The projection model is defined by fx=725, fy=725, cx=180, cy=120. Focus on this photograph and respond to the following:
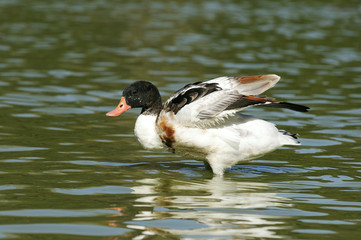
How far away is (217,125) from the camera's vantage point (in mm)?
8719

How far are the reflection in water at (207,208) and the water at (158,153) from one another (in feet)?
0.06

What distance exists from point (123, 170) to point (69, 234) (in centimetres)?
287

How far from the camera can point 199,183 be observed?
8562 mm

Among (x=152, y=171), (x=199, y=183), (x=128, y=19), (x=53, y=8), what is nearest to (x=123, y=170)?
(x=152, y=171)

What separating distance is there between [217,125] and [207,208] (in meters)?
1.74

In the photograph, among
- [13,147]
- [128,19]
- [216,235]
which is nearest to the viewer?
[216,235]

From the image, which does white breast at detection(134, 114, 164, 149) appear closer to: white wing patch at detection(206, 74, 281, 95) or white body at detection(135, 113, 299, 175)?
white body at detection(135, 113, 299, 175)

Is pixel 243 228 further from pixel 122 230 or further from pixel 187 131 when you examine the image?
pixel 187 131

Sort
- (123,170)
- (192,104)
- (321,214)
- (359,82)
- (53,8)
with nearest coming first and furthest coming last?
(321,214) → (192,104) → (123,170) → (359,82) → (53,8)

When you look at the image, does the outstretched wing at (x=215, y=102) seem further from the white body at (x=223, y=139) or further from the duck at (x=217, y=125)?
the white body at (x=223, y=139)

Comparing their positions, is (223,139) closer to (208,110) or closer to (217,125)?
(217,125)

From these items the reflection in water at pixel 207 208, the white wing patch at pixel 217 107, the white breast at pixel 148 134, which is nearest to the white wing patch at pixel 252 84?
the white wing patch at pixel 217 107

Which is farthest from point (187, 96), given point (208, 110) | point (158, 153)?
point (158, 153)

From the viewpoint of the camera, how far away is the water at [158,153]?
22.1 feet
